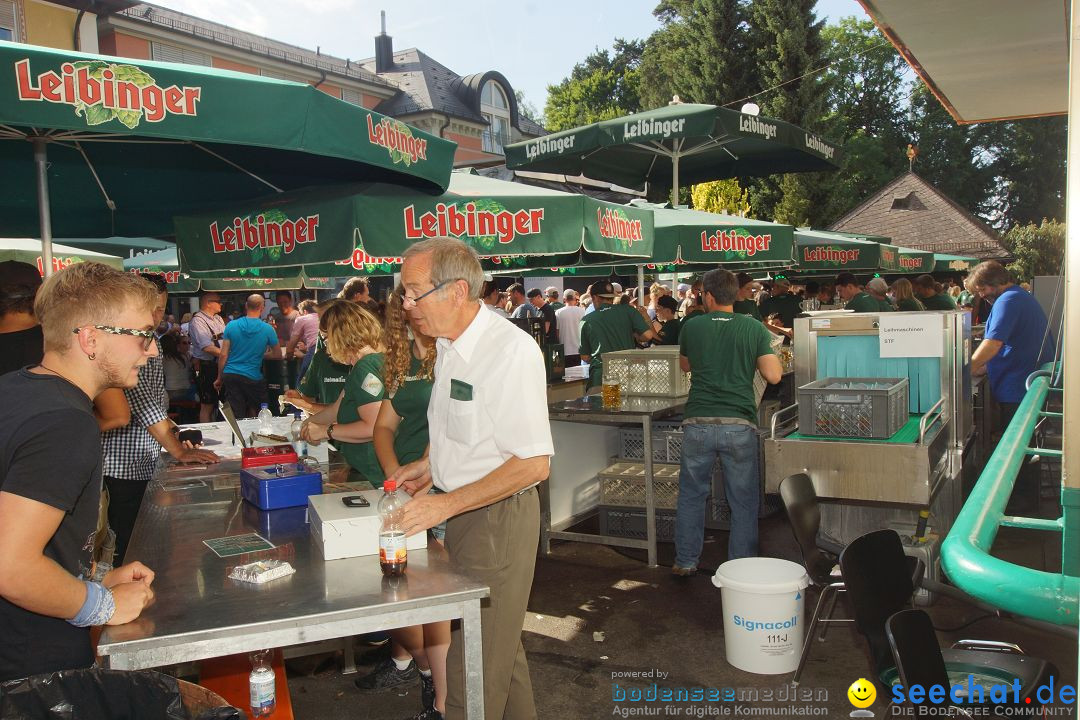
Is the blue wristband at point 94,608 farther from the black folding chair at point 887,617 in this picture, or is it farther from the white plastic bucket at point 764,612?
the white plastic bucket at point 764,612

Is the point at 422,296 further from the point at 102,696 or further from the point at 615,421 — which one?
the point at 615,421

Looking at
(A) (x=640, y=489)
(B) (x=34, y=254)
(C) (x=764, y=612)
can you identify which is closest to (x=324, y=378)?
(A) (x=640, y=489)

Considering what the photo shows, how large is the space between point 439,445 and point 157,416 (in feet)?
7.60

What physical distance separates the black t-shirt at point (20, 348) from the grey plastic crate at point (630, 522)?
3955 millimetres

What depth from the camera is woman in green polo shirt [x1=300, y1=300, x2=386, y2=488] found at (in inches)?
157

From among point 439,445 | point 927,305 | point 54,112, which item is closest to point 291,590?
point 439,445

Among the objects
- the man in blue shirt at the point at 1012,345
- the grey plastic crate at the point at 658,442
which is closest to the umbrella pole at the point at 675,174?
the grey plastic crate at the point at 658,442

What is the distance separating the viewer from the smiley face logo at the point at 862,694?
10.7ft

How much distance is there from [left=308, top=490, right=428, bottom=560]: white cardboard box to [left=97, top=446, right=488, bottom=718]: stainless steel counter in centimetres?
3

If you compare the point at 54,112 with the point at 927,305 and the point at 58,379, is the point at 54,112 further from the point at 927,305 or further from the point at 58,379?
the point at 927,305

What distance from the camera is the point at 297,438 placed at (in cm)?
470

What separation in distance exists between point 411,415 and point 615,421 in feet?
7.48

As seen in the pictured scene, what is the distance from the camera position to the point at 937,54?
397 centimetres

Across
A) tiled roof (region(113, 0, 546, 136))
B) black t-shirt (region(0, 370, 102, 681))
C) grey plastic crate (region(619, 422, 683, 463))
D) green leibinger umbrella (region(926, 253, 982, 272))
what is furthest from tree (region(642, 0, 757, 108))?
black t-shirt (region(0, 370, 102, 681))
